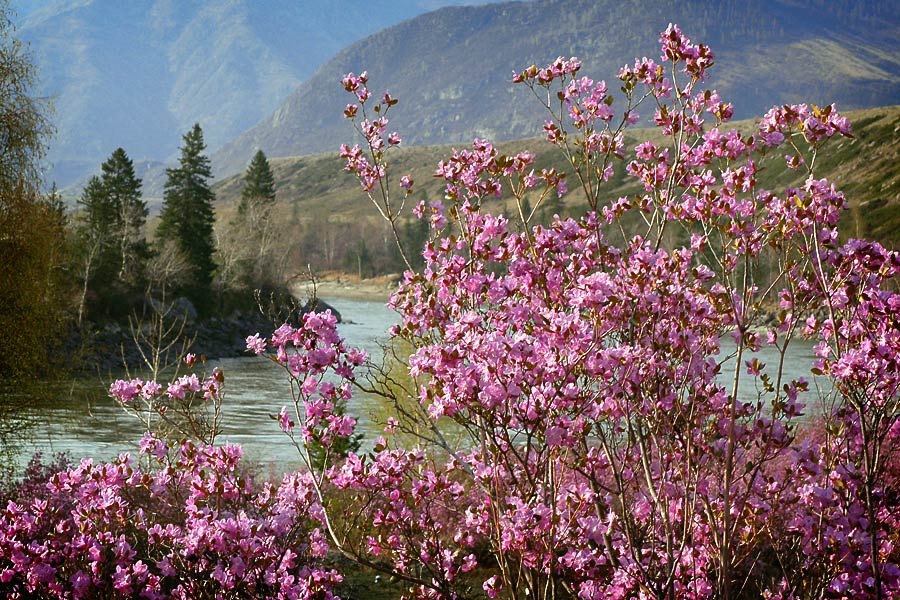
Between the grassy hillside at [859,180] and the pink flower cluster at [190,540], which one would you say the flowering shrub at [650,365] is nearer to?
the pink flower cluster at [190,540]

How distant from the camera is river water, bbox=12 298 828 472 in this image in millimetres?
24172

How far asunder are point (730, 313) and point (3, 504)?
812 cm

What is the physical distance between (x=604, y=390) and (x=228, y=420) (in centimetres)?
2693

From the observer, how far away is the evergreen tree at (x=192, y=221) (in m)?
49.2

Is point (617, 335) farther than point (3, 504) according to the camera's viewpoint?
No

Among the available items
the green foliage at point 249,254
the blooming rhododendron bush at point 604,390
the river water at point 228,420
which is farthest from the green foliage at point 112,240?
the blooming rhododendron bush at point 604,390

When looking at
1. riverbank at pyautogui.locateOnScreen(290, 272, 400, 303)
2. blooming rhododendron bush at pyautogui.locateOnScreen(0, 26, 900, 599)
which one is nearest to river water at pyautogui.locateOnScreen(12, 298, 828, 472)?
blooming rhododendron bush at pyautogui.locateOnScreen(0, 26, 900, 599)

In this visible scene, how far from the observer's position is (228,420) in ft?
98.2

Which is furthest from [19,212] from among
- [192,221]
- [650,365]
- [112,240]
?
[192,221]

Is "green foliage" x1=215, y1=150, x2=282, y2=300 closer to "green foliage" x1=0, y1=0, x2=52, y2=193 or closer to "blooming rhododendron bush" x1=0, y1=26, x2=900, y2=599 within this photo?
"green foliage" x1=0, y1=0, x2=52, y2=193

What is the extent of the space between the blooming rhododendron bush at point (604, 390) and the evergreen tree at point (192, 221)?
44426mm

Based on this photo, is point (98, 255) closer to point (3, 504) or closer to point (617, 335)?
point (3, 504)

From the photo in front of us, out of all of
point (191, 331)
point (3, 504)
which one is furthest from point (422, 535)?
point (191, 331)

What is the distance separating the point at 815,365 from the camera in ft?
16.2
